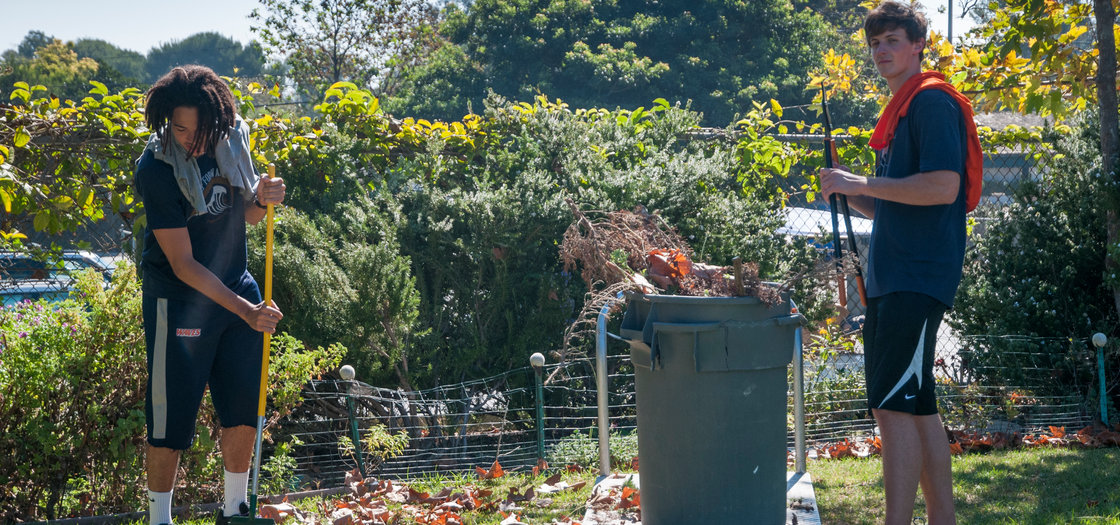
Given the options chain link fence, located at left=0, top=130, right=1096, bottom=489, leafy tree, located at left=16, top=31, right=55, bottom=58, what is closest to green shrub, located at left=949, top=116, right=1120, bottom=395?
chain link fence, located at left=0, top=130, right=1096, bottom=489

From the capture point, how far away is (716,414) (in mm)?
3143

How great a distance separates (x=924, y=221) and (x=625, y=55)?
24725mm

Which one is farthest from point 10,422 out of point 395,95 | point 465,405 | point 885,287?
point 395,95

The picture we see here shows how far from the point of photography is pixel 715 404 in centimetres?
313

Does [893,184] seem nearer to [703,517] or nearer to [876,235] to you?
[876,235]

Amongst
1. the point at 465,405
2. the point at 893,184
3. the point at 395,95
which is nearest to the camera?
the point at 893,184

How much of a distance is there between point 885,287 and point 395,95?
2776 cm

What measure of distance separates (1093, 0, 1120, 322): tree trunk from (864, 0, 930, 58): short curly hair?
366 centimetres

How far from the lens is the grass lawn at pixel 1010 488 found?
3836mm

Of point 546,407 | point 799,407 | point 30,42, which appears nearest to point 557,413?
point 546,407

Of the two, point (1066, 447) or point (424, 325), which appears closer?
point (1066, 447)

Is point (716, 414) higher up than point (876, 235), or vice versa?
point (876, 235)

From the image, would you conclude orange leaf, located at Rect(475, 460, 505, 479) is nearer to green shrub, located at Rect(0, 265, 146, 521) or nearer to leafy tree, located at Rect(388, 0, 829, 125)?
green shrub, located at Rect(0, 265, 146, 521)

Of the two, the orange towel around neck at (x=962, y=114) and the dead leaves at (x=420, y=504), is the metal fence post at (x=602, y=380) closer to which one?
the dead leaves at (x=420, y=504)
